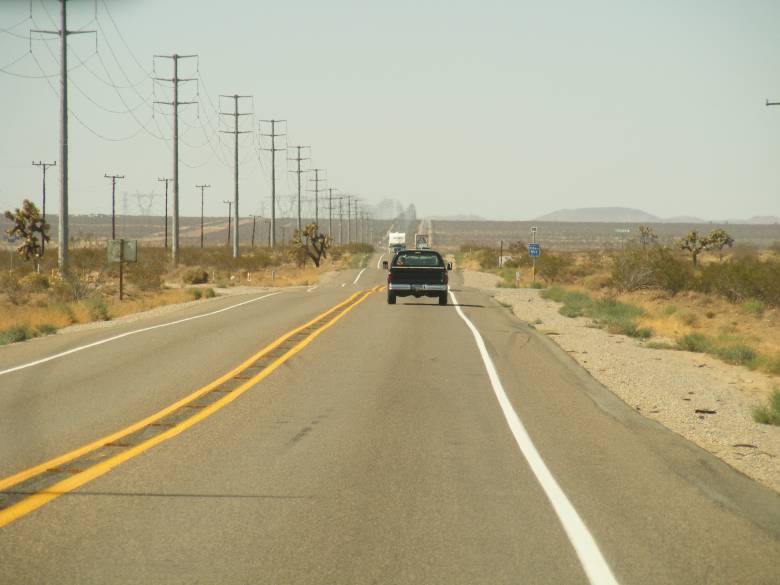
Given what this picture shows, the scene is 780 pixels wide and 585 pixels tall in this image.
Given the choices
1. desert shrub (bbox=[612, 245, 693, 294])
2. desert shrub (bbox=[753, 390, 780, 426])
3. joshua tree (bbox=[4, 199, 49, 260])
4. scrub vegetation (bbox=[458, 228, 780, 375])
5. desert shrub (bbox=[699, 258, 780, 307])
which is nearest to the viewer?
desert shrub (bbox=[753, 390, 780, 426])

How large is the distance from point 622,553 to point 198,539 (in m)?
2.67

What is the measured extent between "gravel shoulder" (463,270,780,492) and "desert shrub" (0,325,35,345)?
39.6 feet

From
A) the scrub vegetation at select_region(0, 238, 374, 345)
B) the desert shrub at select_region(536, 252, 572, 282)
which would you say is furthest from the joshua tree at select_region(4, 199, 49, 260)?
the desert shrub at select_region(536, 252, 572, 282)

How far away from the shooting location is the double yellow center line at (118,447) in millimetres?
7715

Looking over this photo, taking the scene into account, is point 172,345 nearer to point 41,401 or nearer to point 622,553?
point 41,401

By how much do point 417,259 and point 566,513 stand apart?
2836 cm

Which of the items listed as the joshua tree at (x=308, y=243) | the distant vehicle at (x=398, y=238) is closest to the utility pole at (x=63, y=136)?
the joshua tree at (x=308, y=243)

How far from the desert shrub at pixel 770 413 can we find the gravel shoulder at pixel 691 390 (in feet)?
0.42

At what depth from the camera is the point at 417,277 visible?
115 feet

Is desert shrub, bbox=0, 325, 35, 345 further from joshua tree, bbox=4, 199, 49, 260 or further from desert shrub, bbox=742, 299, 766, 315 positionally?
joshua tree, bbox=4, 199, 49, 260

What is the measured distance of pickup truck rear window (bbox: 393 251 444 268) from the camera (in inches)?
1390

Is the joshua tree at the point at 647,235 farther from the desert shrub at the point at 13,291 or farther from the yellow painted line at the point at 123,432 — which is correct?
the yellow painted line at the point at 123,432

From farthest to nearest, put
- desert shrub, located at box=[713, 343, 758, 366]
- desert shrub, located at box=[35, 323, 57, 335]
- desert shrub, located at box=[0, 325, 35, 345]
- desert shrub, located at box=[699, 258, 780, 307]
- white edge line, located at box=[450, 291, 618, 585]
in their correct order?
1. desert shrub, located at box=[699, 258, 780, 307]
2. desert shrub, located at box=[35, 323, 57, 335]
3. desert shrub, located at box=[0, 325, 35, 345]
4. desert shrub, located at box=[713, 343, 758, 366]
5. white edge line, located at box=[450, 291, 618, 585]

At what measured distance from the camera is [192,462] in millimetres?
9148
